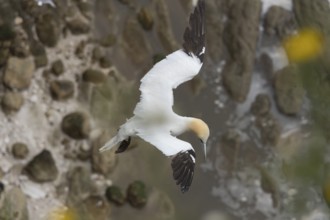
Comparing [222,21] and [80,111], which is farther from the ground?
[222,21]

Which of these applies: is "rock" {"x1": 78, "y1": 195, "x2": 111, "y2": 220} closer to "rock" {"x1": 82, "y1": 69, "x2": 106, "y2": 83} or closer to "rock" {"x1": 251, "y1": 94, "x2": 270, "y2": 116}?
"rock" {"x1": 82, "y1": 69, "x2": 106, "y2": 83}

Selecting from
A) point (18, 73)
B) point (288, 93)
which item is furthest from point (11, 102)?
point (288, 93)

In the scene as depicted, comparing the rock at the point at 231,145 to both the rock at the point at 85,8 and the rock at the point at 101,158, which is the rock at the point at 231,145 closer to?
the rock at the point at 101,158

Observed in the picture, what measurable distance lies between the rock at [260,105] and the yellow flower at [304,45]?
19.1 inches

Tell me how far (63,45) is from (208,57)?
4.56ft

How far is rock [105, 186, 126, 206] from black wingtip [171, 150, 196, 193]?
6.13 feet

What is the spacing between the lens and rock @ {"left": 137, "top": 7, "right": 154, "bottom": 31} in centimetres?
621

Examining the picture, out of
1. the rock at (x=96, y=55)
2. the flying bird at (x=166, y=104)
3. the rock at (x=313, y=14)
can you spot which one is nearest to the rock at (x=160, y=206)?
the rock at (x=96, y=55)

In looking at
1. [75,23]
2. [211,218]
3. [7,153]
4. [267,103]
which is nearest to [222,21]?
[267,103]

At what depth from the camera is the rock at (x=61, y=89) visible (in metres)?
5.87

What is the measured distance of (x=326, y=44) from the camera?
6613mm

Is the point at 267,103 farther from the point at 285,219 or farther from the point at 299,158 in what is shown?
the point at 285,219

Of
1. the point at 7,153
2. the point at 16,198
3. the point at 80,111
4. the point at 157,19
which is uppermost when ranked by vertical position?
the point at 157,19

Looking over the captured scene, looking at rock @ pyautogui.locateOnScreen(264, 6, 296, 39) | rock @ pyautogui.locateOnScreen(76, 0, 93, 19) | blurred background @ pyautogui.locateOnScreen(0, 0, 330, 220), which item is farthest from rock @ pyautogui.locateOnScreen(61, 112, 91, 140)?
rock @ pyautogui.locateOnScreen(264, 6, 296, 39)
